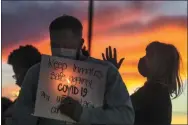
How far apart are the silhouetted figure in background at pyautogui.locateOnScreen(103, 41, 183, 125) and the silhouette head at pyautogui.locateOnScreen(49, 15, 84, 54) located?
0.33 metres

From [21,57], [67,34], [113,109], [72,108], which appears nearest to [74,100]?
[72,108]

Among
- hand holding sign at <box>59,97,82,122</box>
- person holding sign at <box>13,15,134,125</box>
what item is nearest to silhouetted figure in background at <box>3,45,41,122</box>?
person holding sign at <box>13,15,134,125</box>

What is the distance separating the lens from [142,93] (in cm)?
214

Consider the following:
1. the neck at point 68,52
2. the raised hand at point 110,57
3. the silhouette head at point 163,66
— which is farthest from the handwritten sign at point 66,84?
the silhouette head at point 163,66

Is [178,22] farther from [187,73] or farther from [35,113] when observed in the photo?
[35,113]

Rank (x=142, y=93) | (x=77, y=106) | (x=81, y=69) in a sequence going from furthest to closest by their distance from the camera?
1. (x=142, y=93)
2. (x=81, y=69)
3. (x=77, y=106)

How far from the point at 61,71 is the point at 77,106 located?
161 mm

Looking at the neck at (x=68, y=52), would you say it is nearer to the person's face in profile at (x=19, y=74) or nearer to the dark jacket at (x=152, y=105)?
the person's face in profile at (x=19, y=74)

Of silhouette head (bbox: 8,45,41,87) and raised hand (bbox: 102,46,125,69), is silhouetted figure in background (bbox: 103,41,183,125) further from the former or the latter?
silhouette head (bbox: 8,45,41,87)

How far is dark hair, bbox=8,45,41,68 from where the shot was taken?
2119mm

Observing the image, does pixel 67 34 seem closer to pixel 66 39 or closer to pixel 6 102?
pixel 66 39

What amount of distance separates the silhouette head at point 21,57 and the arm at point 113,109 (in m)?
0.45

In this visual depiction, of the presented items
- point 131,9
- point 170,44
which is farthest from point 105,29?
point 170,44

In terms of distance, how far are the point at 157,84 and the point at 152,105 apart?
0.10m
